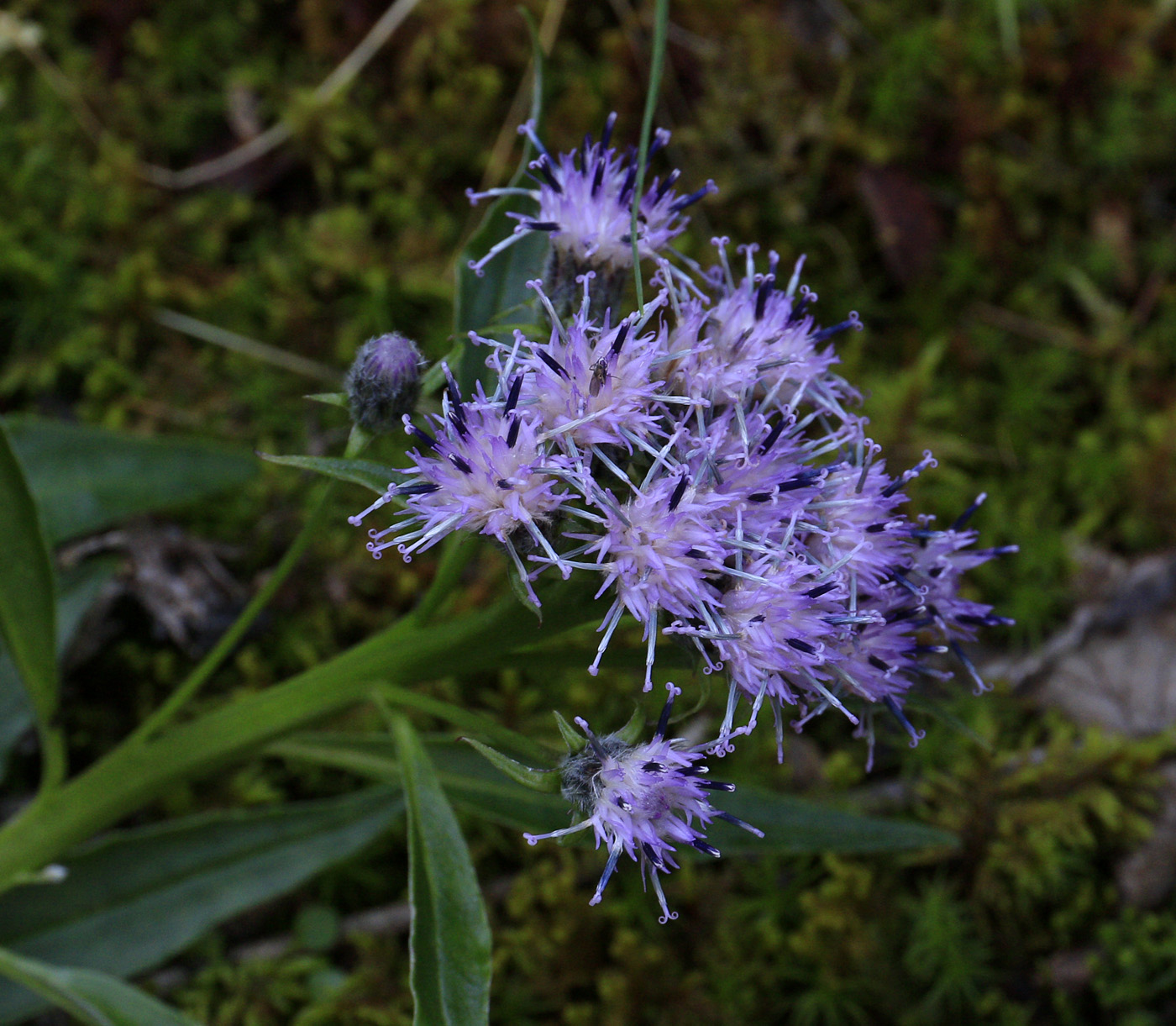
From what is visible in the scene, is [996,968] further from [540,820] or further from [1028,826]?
[540,820]

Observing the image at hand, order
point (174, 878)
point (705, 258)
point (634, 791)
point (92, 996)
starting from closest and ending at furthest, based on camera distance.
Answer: point (634, 791) → point (92, 996) → point (174, 878) → point (705, 258)

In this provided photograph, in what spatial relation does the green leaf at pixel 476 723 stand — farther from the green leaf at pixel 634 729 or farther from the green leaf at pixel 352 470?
the green leaf at pixel 352 470

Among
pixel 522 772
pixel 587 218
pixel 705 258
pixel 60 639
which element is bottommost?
pixel 522 772

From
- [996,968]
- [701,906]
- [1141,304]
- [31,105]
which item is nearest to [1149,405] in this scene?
[1141,304]

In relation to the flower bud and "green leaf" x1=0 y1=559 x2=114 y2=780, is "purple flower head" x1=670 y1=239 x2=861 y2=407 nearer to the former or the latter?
the flower bud

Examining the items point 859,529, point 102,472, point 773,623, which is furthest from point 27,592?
point 859,529

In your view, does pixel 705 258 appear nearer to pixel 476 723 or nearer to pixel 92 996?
pixel 476 723

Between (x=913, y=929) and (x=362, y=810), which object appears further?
(x=913, y=929)

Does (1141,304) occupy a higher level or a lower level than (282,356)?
higher

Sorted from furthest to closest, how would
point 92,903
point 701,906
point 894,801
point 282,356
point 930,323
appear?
point 930,323 → point 282,356 → point 894,801 → point 701,906 → point 92,903
